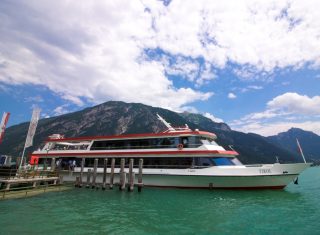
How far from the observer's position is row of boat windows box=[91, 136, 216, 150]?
23250 mm

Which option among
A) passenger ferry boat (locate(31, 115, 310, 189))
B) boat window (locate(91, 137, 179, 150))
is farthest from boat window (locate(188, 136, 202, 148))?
boat window (locate(91, 137, 179, 150))

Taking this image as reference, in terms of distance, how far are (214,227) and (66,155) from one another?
2318 centimetres

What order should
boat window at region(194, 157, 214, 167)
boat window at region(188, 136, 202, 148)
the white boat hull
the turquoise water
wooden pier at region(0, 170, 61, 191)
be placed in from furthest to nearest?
boat window at region(188, 136, 202, 148) < boat window at region(194, 157, 214, 167) < the white boat hull < wooden pier at region(0, 170, 61, 191) < the turquoise water

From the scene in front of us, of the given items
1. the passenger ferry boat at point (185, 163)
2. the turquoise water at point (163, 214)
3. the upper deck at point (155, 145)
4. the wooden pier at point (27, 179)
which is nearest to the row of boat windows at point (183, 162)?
the passenger ferry boat at point (185, 163)

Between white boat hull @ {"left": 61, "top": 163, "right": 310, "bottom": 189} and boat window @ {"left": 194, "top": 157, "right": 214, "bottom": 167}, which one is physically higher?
boat window @ {"left": 194, "top": 157, "right": 214, "bottom": 167}

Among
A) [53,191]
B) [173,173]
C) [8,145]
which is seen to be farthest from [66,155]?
[8,145]

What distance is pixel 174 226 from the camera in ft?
37.0

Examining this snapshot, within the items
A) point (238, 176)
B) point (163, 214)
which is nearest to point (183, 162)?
point (238, 176)

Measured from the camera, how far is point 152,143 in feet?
82.9

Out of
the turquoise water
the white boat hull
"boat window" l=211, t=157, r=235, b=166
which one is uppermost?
"boat window" l=211, t=157, r=235, b=166

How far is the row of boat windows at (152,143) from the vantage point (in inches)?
915

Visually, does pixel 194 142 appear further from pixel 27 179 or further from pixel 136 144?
pixel 27 179

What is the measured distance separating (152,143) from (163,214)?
12088 mm

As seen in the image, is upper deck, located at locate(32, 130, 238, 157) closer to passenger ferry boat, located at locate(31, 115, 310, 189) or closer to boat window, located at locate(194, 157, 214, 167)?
passenger ferry boat, located at locate(31, 115, 310, 189)
